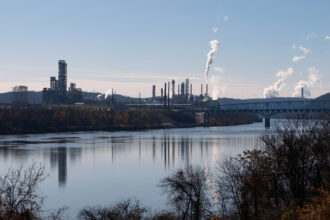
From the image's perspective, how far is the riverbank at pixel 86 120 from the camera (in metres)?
55.6

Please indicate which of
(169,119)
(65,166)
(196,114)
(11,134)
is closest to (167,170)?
(65,166)

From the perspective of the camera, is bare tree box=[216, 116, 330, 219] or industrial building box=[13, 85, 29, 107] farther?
industrial building box=[13, 85, 29, 107]

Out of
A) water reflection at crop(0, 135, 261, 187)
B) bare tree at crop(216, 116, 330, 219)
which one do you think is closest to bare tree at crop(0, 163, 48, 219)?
bare tree at crop(216, 116, 330, 219)

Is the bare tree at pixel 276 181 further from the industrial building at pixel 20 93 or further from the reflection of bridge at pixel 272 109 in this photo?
the industrial building at pixel 20 93

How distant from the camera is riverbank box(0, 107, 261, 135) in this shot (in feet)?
182

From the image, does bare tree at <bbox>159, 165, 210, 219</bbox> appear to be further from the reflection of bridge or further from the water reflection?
the reflection of bridge

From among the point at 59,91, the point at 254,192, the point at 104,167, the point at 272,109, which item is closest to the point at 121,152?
the point at 104,167

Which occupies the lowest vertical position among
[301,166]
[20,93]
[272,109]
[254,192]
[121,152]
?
[121,152]

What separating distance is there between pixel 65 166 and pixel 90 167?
61.0 inches

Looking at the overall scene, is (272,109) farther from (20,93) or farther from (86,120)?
(20,93)

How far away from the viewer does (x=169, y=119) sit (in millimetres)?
78375

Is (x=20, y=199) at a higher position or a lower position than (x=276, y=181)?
lower

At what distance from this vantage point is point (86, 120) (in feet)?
214

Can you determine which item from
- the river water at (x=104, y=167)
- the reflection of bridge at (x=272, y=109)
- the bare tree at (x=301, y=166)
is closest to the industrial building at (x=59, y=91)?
the reflection of bridge at (x=272, y=109)
